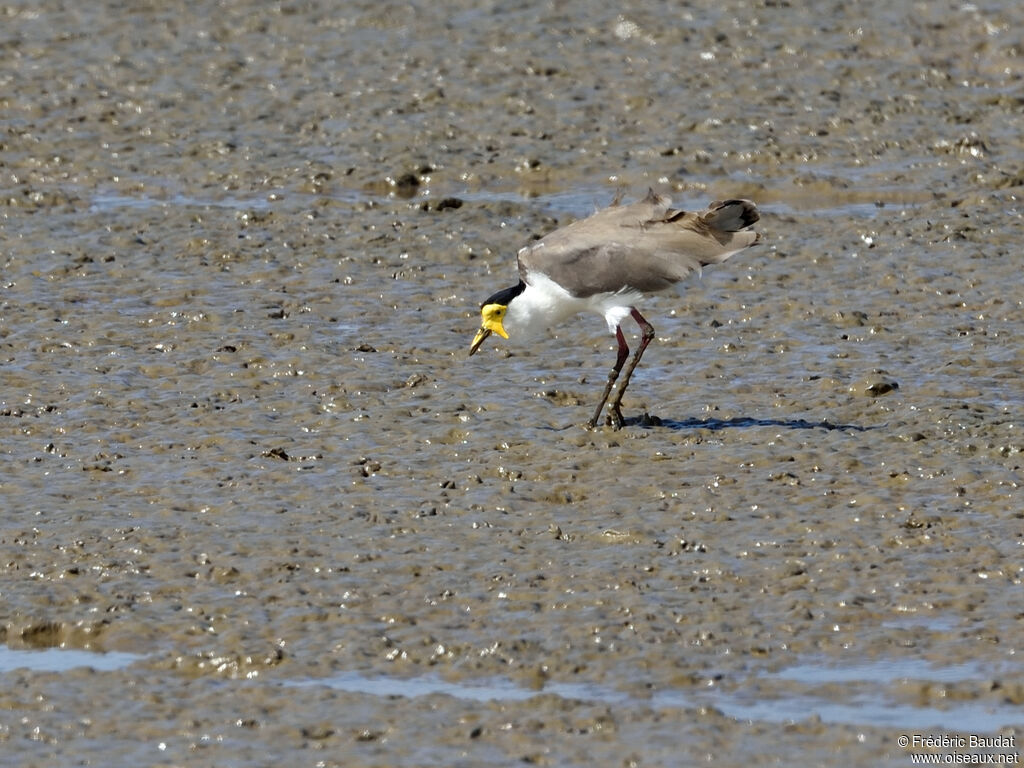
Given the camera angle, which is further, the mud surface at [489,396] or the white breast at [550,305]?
the white breast at [550,305]

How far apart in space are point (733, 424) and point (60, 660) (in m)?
4.13

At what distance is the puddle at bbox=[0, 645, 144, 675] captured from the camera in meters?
7.64

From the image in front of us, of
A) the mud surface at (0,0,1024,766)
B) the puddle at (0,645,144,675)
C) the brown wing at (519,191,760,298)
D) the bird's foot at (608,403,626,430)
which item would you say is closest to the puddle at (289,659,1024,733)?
the mud surface at (0,0,1024,766)

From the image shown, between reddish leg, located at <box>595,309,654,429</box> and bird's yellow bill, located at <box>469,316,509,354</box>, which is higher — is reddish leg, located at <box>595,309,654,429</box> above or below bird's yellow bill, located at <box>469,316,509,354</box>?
below

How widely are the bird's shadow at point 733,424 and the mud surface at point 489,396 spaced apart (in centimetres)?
4

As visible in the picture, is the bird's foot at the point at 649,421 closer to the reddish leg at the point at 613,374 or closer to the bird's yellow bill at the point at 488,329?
the reddish leg at the point at 613,374

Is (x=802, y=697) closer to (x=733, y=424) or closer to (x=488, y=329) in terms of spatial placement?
(x=733, y=424)

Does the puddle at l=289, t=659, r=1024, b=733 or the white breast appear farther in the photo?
the white breast

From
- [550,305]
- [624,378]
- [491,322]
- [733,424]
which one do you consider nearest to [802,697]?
[733,424]

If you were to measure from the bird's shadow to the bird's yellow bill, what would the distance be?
35.2 inches

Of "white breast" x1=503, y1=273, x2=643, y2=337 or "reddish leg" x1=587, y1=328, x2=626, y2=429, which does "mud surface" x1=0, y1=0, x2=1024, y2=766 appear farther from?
"white breast" x1=503, y1=273, x2=643, y2=337

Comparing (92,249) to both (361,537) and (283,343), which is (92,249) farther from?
(361,537)

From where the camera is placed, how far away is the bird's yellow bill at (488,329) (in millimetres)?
10648

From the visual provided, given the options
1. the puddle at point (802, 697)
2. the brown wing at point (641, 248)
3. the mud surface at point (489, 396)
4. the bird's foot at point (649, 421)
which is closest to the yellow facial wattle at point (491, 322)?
the brown wing at point (641, 248)
